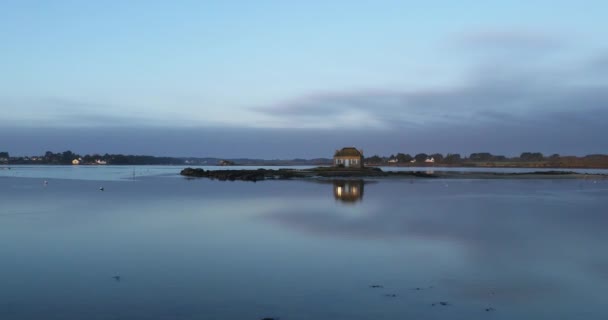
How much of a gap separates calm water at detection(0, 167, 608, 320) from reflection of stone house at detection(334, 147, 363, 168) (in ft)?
158

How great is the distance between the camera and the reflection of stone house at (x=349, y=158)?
232 feet

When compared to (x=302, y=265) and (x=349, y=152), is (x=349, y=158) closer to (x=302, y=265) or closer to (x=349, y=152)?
(x=349, y=152)

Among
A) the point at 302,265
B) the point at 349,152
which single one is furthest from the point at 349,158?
the point at 302,265

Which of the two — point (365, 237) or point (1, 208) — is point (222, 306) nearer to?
point (365, 237)

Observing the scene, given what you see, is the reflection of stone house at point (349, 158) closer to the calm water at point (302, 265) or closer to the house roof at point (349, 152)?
the house roof at point (349, 152)

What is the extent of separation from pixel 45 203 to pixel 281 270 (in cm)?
2188

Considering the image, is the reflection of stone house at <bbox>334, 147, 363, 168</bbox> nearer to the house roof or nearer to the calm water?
the house roof

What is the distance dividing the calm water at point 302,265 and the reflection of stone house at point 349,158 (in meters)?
48.3

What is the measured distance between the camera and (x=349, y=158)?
71375mm

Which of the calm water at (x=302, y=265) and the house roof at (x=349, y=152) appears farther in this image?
the house roof at (x=349, y=152)

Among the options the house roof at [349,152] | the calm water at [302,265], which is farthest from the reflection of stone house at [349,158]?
the calm water at [302,265]

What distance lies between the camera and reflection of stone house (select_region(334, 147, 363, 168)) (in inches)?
2785

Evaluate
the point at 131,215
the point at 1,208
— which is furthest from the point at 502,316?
the point at 1,208

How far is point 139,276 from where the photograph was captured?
1023 centimetres
